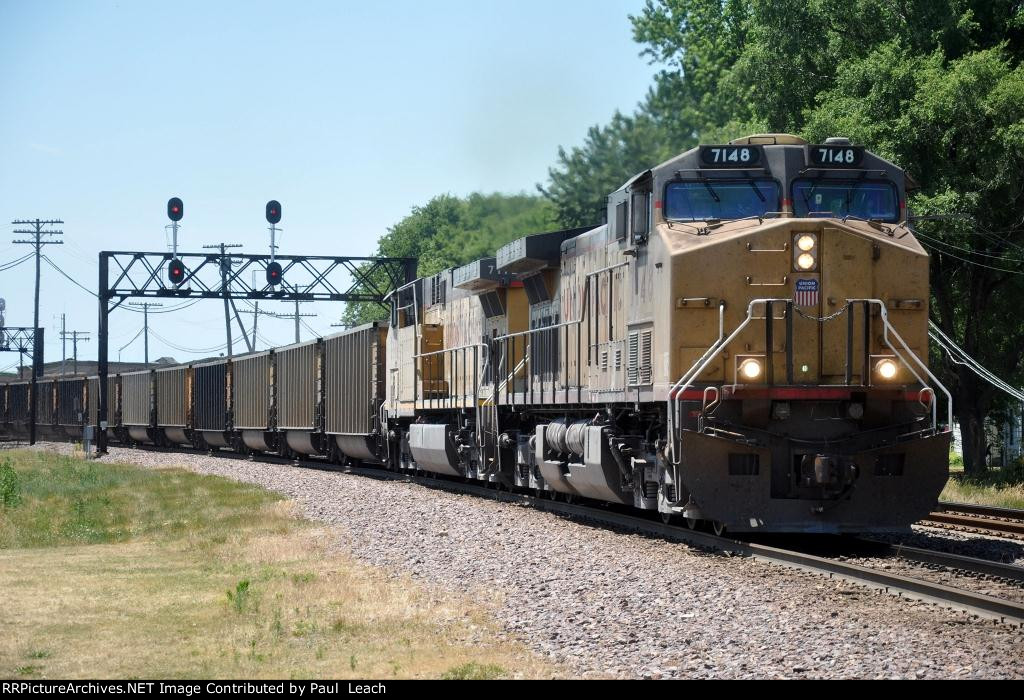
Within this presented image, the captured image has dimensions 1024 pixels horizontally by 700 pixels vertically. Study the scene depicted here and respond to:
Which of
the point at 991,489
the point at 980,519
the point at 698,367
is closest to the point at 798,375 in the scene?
the point at 698,367


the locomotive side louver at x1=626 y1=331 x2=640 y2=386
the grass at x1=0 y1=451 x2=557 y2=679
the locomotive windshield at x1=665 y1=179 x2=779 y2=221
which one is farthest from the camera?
the locomotive side louver at x1=626 y1=331 x2=640 y2=386

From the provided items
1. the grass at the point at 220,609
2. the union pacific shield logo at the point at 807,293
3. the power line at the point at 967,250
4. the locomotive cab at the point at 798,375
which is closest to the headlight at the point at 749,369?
the locomotive cab at the point at 798,375

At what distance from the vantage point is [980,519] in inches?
595

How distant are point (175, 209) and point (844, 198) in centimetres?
2783

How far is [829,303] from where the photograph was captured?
40.1 ft

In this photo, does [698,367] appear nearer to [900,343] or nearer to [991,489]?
[900,343]

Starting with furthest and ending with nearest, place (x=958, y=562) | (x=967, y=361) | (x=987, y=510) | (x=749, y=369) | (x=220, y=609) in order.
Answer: (x=967, y=361), (x=987, y=510), (x=749, y=369), (x=958, y=562), (x=220, y=609)

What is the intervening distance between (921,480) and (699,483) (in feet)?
7.20

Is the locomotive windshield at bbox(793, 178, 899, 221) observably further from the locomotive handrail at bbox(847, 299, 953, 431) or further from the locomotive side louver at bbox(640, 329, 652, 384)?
the locomotive side louver at bbox(640, 329, 652, 384)

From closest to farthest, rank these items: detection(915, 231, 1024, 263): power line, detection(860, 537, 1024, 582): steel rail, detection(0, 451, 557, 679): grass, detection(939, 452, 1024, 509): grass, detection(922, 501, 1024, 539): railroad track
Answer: detection(0, 451, 557, 679): grass < detection(860, 537, 1024, 582): steel rail < detection(922, 501, 1024, 539): railroad track < detection(939, 452, 1024, 509): grass < detection(915, 231, 1024, 263): power line

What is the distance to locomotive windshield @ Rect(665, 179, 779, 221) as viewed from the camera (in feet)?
42.0


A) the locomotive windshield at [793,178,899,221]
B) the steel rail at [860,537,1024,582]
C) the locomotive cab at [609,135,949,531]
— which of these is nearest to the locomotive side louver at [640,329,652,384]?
the locomotive cab at [609,135,949,531]

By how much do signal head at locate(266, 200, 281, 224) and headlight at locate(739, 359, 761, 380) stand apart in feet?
83.9

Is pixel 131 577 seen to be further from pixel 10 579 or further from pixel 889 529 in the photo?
pixel 889 529
